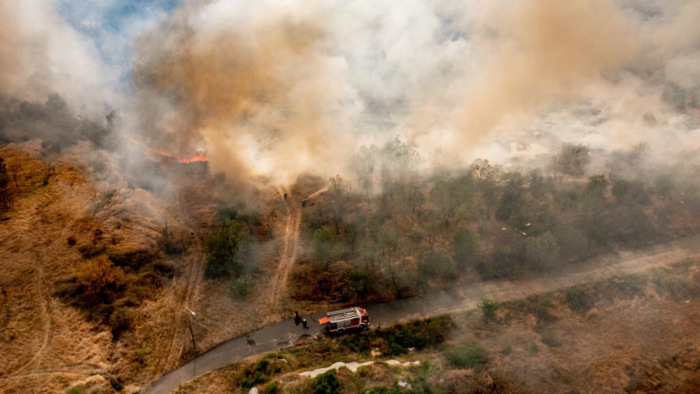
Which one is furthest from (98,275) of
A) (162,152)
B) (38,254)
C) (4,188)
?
(162,152)

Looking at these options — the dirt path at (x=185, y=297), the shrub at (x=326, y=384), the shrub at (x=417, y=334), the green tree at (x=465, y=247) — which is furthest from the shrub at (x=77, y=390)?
the green tree at (x=465, y=247)

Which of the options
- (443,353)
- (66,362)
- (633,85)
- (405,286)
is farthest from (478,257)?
(633,85)

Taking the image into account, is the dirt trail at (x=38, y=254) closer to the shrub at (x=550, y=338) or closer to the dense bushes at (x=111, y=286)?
the dense bushes at (x=111, y=286)

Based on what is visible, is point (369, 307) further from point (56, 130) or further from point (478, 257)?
point (56, 130)

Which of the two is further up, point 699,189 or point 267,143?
point 267,143

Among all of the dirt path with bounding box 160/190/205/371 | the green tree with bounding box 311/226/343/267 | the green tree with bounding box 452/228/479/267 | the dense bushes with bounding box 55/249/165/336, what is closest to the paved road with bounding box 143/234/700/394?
the dirt path with bounding box 160/190/205/371

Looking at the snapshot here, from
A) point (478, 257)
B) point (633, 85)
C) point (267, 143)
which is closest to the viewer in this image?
point (478, 257)

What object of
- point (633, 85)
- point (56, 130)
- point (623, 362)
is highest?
point (56, 130)
